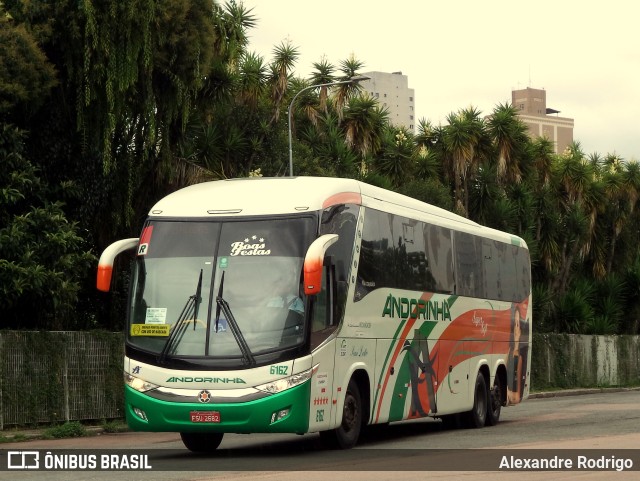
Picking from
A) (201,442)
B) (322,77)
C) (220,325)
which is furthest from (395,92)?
(220,325)

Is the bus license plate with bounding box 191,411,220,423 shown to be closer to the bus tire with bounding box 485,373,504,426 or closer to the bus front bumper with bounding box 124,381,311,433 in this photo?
the bus front bumper with bounding box 124,381,311,433

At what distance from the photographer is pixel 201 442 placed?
1728 centimetres

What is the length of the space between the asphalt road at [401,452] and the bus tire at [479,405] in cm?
43

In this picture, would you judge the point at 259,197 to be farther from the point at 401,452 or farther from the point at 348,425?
the point at 401,452

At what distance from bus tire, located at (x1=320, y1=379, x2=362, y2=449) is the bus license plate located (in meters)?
2.05

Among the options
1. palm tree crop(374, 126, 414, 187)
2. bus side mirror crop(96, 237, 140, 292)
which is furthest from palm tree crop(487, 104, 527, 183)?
bus side mirror crop(96, 237, 140, 292)

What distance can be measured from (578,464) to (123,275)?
54.5 ft

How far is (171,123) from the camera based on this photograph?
28.5 m

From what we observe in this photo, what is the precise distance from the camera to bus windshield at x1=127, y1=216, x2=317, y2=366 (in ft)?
50.7

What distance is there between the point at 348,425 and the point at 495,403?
7.34 meters

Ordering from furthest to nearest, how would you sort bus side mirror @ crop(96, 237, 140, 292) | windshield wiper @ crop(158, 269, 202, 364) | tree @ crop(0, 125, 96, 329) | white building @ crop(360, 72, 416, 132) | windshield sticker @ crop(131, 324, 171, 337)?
white building @ crop(360, 72, 416, 132) < tree @ crop(0, 125, 96, 329) < bus side mirror @ crop(96, 237, 140, 292) < windshield sticker @ crop(131, 324, 171, 337) < windshield wiper @ crop(158, 269, 202, 364)

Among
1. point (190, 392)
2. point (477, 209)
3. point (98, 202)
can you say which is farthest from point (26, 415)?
point (477, 209)

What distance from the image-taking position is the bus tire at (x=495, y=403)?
76.5 ft

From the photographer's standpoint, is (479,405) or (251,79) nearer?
(479,405)
